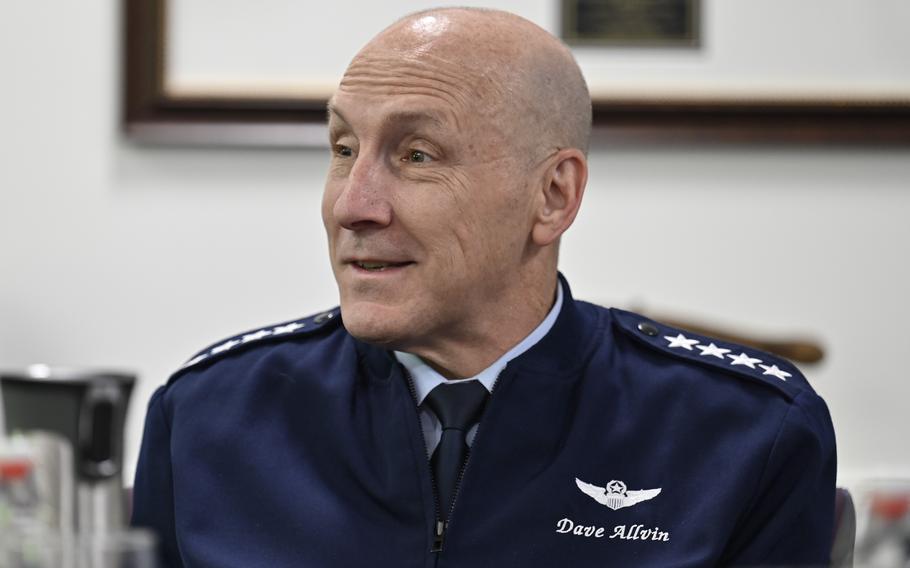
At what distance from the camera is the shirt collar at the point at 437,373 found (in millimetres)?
1703

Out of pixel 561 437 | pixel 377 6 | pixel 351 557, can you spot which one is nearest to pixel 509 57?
pixel 561 437

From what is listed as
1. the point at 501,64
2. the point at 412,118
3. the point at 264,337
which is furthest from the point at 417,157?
the point at 264,337

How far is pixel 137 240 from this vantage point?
2666 mm

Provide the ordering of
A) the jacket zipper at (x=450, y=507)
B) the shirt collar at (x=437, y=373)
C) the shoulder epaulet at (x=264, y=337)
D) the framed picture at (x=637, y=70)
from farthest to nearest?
the framed picture at (x=637, y=70) < the shoulder epaulet at (x=264, y=337) < the shirt collar at (x=437, y=373) < the jacket zipper at (x=450, y=507)

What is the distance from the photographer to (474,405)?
66.0 inches

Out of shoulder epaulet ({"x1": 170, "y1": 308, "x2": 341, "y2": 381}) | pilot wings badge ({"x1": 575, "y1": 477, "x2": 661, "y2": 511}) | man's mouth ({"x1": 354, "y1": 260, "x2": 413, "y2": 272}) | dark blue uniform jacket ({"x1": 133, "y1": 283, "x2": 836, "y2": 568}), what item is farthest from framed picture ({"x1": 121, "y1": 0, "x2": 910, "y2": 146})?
pilot wings badge ({"x1": 575, "y1": 477, "x2": 661, "y2": 511})

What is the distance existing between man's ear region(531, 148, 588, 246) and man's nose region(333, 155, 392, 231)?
0.72 ft

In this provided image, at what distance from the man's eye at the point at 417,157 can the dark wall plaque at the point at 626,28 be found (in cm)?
100

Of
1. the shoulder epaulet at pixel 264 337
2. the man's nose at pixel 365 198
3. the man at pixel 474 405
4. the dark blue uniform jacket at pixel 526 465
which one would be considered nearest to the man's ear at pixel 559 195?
the man at pixel 474 405

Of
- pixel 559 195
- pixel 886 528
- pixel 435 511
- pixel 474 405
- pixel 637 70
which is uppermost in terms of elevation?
pixel 637 70

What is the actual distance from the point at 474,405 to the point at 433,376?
0.24 ft

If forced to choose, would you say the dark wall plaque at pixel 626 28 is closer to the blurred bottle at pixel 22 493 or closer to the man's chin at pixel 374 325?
the man's chin at pixel 374 325

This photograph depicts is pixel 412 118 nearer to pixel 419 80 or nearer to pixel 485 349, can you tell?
pixel 419 80

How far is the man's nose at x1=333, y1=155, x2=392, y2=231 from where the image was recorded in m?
1.64
